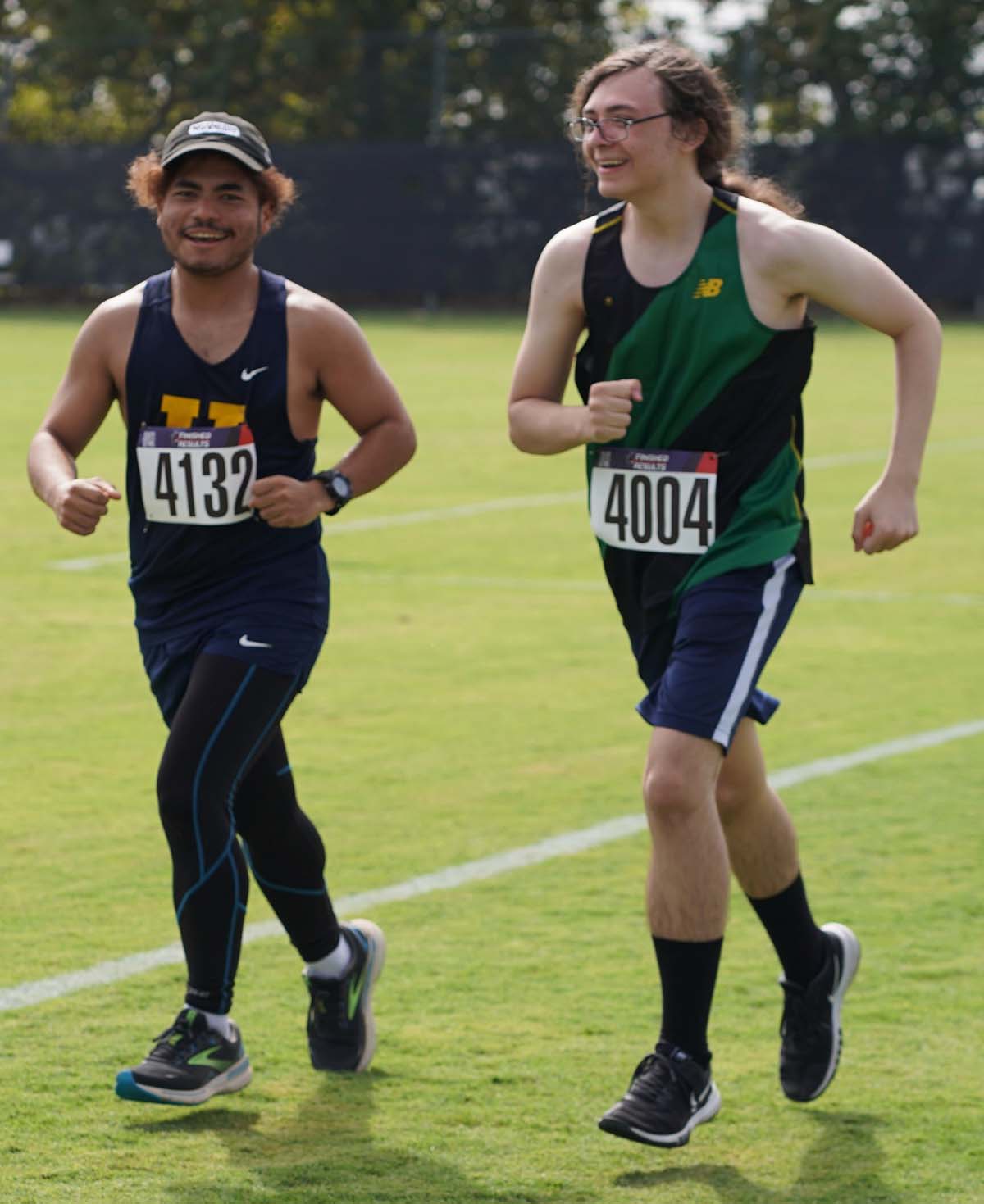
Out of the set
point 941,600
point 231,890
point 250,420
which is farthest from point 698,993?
point 941,600

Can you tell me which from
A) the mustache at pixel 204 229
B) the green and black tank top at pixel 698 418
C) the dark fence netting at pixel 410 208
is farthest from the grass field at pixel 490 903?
the dark fence netting at pixel 410 208

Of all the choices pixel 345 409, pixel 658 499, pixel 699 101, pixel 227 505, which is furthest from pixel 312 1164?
pixel 699 101

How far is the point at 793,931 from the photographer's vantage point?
4934 mm

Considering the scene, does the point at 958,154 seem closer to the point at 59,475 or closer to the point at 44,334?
the point at 44,334

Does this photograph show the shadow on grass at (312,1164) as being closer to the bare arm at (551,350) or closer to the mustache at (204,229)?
the bare arm at (551,350)

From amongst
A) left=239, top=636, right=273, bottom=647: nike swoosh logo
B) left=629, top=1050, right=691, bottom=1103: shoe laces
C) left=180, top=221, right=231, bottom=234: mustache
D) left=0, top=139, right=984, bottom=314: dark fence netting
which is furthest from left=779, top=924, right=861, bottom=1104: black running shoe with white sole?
left=0, top=139, right=984, bottom=314: dark fence netting

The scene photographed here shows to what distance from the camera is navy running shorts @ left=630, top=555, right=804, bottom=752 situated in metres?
4.46

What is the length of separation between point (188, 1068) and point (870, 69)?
3710cm

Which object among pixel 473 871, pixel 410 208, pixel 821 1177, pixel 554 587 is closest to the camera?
pixel 821 1177

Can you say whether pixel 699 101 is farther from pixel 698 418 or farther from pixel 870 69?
pixel 870 69

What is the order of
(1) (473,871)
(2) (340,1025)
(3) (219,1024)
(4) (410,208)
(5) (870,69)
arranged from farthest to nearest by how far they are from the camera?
(5) (870,69) → (4) (410,208) → (1) (473,871) → (2) (340,1025) → (3) (219,1024)

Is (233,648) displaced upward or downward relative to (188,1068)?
upward

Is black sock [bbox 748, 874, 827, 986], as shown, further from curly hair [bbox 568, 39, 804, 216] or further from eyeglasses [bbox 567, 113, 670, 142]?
eyeglasses [bbox 567, 113, 670, 142]

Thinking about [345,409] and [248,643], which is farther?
[345,409]
